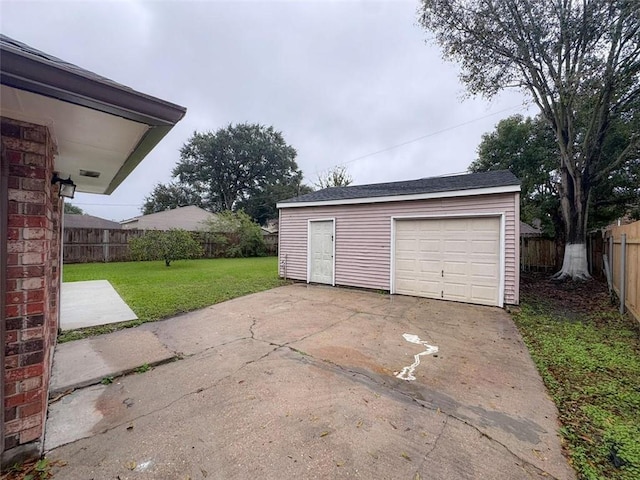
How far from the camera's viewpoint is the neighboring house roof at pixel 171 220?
73.2 feet

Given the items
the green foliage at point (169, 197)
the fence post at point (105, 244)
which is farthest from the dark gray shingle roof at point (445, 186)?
the green foliage at point (169, 197)

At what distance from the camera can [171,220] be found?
2334cm

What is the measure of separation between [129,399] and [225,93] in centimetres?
1813

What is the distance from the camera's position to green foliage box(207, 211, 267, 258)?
18.6 metres

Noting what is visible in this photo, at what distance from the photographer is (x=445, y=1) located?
9070 millimetres

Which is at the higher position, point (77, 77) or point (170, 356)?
point (77, 77)

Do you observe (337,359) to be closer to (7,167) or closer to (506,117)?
(7,167)

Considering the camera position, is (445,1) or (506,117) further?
(506,117)

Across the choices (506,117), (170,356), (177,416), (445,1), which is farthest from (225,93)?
(177,416)

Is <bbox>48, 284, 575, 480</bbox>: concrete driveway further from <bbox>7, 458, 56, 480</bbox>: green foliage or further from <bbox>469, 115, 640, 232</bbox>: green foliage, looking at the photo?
<bbox>469, 115, 640, 232</bbox>: green foliage

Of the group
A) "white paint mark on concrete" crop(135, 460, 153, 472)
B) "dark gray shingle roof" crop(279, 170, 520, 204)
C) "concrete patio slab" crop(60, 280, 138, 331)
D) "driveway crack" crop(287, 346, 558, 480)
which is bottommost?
"driveway crack" crop(287, 346, 558, 480)

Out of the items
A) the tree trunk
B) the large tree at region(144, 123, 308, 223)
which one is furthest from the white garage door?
the large tree at region(144, 123, 308, 223)

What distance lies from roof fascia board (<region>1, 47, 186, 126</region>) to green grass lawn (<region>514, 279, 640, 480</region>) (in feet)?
11.8

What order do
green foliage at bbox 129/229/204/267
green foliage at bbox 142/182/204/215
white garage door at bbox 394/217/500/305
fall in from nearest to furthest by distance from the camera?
white garage door at bbox 394/217/500/305, green foliage at bbox 129/229/204/267, green foliage at bbox 142/182/204/215
